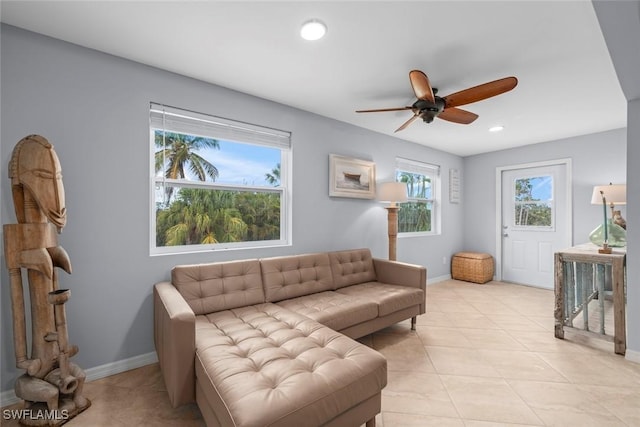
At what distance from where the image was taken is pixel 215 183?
2.61 m

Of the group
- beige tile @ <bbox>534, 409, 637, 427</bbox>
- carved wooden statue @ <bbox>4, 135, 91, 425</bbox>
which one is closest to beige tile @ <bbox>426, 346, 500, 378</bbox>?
beige tile @ <bbox>534, 409, 637, 427</bbox>

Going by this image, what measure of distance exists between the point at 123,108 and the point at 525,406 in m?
3.34

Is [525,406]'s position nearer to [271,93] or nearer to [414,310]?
[414,310]

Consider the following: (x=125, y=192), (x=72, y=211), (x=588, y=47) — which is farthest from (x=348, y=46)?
(x=72, y=211)

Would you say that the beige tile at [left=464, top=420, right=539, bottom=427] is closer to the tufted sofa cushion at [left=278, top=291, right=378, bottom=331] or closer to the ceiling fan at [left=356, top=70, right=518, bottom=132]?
the tufted sofa cushion at [left=278, top=291, right=378, bottom=331]

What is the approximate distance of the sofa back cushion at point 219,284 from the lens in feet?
6.97

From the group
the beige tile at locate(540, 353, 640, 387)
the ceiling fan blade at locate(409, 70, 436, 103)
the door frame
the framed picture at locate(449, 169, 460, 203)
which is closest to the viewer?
the ceiling fan blade at locate(409, 70, 436, 103)

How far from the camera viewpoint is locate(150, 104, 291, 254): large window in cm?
237

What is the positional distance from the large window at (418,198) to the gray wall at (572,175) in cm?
88

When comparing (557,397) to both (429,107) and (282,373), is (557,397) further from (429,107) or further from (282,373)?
(429,107)

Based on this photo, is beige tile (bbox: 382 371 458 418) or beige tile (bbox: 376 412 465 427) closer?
beige tile (bbox: 376 412 465 427)

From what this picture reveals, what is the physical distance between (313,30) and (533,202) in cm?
459

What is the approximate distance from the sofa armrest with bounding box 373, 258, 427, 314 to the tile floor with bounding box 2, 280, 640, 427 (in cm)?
45

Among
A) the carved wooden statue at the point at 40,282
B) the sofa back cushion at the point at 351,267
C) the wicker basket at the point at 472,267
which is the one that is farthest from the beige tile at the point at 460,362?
the wicker basket at the point at 472,267
